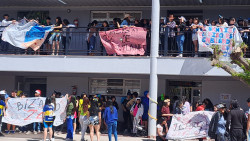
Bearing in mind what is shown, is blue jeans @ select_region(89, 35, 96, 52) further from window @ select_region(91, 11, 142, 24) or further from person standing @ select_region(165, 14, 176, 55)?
window @ select_region(91, 11, 142, 24)

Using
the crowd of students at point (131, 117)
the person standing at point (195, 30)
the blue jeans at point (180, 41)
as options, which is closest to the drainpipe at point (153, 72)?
the crowd of students at point (131, 117)

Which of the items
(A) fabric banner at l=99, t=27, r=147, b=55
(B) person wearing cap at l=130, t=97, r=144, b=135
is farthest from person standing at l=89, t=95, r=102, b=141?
(A) fabric banner at l=99, t=27, r=147, b=55

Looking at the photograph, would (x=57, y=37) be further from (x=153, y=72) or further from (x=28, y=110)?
(x=153, y=72)

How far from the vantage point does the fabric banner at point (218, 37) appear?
47.4 ft

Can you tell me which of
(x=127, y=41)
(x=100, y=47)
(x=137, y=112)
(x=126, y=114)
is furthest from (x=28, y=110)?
(x=127, y=41)

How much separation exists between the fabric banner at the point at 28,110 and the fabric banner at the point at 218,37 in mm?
5656

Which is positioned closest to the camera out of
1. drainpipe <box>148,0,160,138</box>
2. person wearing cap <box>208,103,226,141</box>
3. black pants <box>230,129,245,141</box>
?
black pants <box>230,129,245,141</box>

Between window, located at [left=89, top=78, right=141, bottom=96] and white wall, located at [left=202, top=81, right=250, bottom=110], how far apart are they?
3.24 meters

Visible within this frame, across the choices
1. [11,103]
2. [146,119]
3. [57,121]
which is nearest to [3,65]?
[11,103]

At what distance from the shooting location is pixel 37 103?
15875 millimetres

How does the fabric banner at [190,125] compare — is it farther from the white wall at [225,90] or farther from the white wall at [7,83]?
the white wall at [7,83]

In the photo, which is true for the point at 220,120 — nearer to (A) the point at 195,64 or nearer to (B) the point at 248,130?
(B) the point at 248,130

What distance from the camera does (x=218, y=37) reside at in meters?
14.6

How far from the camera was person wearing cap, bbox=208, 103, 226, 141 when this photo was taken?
39.7 ft
